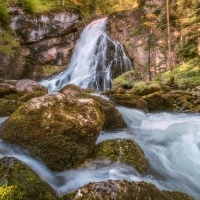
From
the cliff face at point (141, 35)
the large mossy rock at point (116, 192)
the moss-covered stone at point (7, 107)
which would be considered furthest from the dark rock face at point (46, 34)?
the large mossy rock at point (116, 192)

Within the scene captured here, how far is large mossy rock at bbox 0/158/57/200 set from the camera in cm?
188

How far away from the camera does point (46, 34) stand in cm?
1984

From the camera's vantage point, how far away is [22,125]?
3535 millimetres

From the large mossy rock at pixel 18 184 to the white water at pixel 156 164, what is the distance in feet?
1.76

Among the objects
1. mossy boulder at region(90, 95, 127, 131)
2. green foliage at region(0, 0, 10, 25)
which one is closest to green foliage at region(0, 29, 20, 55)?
green foliage at region(0, 0, 10, 25)

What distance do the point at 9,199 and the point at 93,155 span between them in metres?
1.86

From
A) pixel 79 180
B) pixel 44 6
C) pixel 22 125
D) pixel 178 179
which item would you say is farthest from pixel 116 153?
pixel 44 6

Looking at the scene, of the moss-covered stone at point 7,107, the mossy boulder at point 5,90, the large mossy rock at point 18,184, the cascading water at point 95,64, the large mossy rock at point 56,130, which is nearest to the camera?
the large mossy rock at point 18,184

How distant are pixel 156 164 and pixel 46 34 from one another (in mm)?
18762

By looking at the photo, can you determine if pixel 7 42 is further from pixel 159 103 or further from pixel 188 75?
pixel 188 75

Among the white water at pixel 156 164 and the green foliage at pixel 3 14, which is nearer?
the white water at pixel 156 164

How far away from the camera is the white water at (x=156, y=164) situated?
9.82 ft

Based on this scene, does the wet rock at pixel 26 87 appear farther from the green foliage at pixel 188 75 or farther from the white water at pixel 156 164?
the green foliage at pixel 188 75

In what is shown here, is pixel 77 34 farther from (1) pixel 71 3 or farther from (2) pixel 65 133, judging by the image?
(2) pixel 65 133
